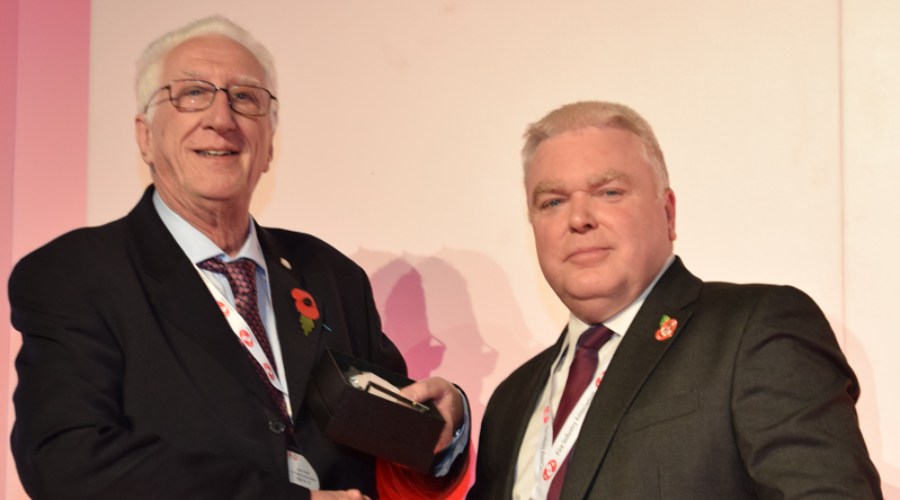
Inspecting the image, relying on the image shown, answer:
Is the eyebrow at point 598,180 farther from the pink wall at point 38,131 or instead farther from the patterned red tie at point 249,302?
the pink wall at point 38,131

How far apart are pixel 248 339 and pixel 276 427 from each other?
28cm

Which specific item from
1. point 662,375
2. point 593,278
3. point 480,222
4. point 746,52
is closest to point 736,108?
point 746,52

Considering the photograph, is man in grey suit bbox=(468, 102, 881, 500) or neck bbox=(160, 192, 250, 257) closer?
man in grey suit bbox=(468, 102, 881, 500)

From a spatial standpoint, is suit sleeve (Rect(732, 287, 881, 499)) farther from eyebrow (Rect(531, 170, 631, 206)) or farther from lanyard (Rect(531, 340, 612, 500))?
eyebrow (Rect(531, 170, 631, 206))

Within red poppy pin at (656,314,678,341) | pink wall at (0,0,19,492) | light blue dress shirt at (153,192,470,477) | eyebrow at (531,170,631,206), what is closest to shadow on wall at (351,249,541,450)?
light blue dress shirt at (153,192,470,477)

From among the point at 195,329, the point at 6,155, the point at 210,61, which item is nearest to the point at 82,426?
the point at 195,329

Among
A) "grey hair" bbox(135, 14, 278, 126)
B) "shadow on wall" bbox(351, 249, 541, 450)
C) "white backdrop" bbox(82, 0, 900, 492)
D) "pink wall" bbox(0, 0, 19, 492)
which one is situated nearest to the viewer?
"grey hair" bbox(135, 14, 278, 126)

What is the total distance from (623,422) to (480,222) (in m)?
1.87

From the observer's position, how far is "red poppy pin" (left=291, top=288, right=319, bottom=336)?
2484 mm

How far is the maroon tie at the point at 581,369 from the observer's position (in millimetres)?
2229

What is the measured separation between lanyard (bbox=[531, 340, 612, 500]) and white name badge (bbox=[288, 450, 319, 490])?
2.06 feet

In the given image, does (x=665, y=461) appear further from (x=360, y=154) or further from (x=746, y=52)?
(x=360, y=154)

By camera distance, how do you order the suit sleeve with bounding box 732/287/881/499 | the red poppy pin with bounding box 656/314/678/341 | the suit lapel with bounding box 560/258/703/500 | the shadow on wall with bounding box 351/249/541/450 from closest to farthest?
1. the suit sleeve with bounding box 732/287/881/499
2. the suit lapel with bounding box 560/258/703/500
3. the red poppy pin with bounding box 656/314/678/341
4. the shadow on wall with bounding box 351/249/541/450

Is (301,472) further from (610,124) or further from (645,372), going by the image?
(610,124)
